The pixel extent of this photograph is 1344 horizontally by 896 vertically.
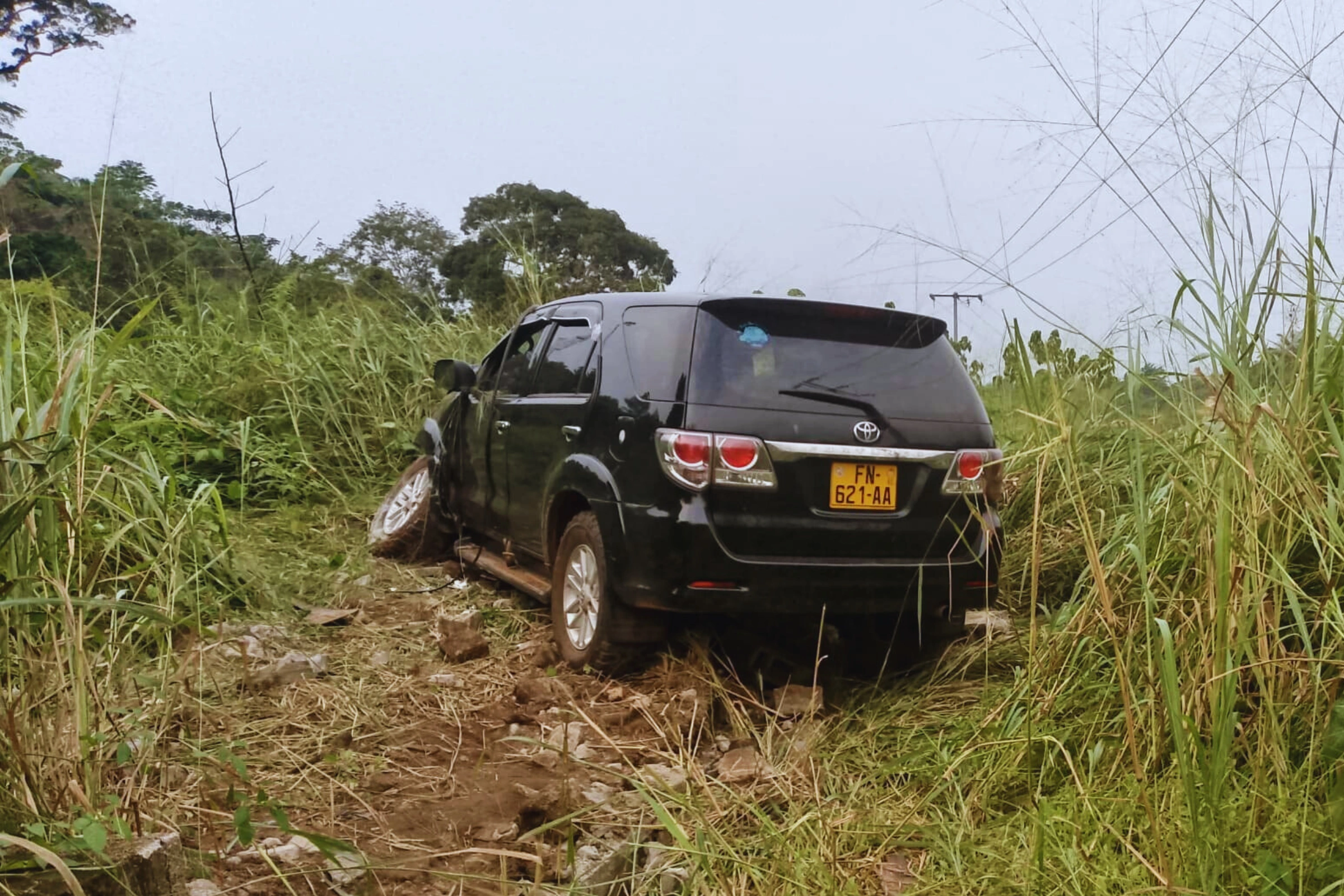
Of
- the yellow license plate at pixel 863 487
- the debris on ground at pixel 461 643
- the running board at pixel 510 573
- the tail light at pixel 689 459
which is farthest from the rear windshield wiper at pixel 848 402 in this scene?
the debris on ground at pixel 461 643

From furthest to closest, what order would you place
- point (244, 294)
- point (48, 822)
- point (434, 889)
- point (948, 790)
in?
point (244, 294) → point (948, 790) → point (434, 889) → point (48, 822)

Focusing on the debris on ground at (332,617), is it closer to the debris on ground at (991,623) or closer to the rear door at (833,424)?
the rear door at (833,424)

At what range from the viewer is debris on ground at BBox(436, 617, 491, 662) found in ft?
14.8

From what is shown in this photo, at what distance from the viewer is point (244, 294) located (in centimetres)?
912

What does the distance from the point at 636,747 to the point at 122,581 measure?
1.87 m

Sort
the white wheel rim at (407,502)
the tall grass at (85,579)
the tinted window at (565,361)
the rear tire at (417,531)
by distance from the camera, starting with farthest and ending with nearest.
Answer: the white wheel rim at (407,502) < the rear tire at (417,531) < the tinted window at (565,361) < the tall grass at (85,579)

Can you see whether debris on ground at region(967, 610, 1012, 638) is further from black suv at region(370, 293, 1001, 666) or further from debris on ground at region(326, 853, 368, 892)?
debris on ground at region(326, 853, 368, 892)

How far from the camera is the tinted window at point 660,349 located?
12.5ft

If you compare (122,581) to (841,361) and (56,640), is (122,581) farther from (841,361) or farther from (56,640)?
(841,361)

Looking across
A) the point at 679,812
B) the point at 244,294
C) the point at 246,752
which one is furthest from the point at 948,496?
the point at 244,294

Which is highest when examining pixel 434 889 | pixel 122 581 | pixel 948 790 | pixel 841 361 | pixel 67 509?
pixel 841 361

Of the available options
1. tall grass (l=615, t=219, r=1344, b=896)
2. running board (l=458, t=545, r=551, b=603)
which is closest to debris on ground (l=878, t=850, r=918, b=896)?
tall grass (l=615, t=219, r=1344, b=896)

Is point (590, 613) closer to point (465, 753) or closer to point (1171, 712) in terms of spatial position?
point (465, 753)

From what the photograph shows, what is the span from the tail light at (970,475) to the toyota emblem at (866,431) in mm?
354
